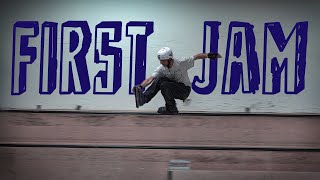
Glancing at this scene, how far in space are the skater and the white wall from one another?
4.0 inches

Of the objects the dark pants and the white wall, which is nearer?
the dark pants

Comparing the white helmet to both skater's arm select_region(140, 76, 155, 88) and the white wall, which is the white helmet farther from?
skater's arm select_region(140, 76, 155, 88)

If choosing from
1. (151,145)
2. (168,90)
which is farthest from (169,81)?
(151,145)

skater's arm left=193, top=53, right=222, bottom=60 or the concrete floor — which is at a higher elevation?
skater's arm left=193, top=53, right=222, bottom=60

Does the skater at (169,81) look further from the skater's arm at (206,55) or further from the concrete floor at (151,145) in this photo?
the concrete floor at (151,145)

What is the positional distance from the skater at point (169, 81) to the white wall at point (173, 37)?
0.10 meters

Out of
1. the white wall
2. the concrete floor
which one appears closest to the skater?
the white wall

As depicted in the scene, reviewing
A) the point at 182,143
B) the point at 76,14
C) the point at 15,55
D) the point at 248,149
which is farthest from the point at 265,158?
the point at 15,55

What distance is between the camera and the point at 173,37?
652cm

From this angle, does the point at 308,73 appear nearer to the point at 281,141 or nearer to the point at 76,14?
the point at 281,141

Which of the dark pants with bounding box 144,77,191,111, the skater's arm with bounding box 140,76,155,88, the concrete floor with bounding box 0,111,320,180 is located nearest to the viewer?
the concrete floor with bounding box 0,111,320,180

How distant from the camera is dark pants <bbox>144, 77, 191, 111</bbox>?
20.6 feet

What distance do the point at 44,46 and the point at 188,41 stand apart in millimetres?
2045

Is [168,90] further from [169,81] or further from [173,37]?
[173,37]
